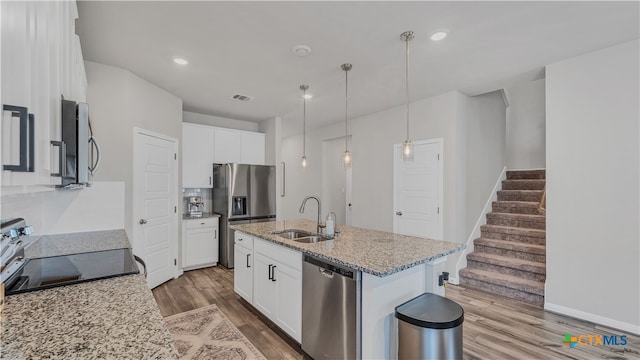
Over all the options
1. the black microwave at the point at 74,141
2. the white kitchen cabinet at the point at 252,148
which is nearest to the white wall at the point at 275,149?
the white kitchen cabinet at the point at 252,148

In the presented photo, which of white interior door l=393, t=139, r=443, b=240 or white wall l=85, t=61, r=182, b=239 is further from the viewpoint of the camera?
white interior door l=393, t=139, r=443, b=240

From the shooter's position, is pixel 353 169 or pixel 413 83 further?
pixel 353 169

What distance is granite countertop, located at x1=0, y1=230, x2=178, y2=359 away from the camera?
79 centimetres

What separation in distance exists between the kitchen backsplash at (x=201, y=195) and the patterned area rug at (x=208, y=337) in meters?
2.25

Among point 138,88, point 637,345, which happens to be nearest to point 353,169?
point 138,88

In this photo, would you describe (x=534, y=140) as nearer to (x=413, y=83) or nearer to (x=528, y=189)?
(x=528, y=189)

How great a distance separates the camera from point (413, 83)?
139 inches

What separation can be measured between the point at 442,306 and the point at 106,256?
6.97 feet

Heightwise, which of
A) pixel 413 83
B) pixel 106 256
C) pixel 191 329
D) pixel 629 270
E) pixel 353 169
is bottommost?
pixel 191 329

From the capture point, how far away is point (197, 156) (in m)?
4.64

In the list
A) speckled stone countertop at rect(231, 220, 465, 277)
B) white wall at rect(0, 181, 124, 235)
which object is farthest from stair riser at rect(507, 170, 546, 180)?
white wall at rect(0, 181, 124, 235)

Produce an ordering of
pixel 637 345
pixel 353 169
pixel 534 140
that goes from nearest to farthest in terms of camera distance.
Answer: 1. pixel 637 345
2. pixel 353 169
3. pixel 534 140

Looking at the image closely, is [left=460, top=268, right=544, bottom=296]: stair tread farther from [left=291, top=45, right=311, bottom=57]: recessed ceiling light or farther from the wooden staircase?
[left=291, top=45, right=311, bottom=57]: recessed ceiling light

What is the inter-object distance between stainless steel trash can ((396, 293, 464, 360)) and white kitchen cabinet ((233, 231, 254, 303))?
67.3 inches
